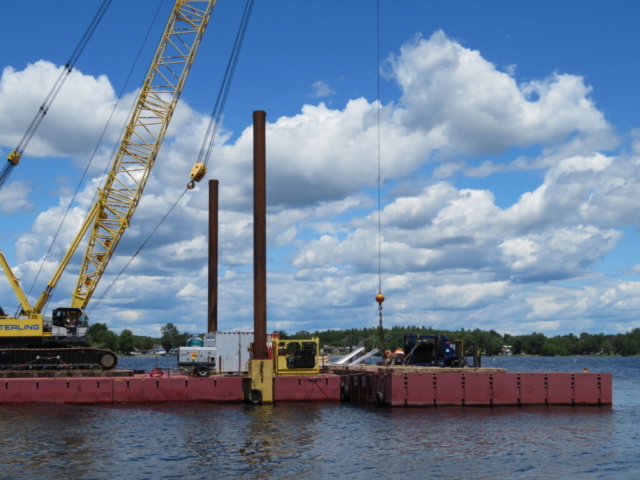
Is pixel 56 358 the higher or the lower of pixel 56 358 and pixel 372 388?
the higher

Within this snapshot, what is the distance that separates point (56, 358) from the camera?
163ft

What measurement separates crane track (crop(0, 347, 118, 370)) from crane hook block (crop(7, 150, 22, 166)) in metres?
14.6

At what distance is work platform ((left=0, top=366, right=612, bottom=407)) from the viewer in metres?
39.1

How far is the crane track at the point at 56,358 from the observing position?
1944 inches

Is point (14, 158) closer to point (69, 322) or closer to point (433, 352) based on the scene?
point (69, 322)

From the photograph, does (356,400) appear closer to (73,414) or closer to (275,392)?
(275,392)

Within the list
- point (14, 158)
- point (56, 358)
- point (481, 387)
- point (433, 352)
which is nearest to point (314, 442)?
point (481, 387)

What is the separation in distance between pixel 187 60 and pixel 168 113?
4523 millimetres

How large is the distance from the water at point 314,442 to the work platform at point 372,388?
0.73m

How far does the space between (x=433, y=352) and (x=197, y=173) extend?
2557cm

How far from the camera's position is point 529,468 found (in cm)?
2514

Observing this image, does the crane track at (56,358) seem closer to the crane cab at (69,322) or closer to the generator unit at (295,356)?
the crane cab at (69,322)

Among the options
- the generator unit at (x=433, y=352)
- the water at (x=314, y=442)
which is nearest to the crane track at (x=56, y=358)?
the water at (x=314, y=442)

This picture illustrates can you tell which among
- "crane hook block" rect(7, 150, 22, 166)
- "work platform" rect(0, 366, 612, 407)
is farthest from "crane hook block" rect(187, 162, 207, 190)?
"work platform" rect(0, 366, 612, 407)
